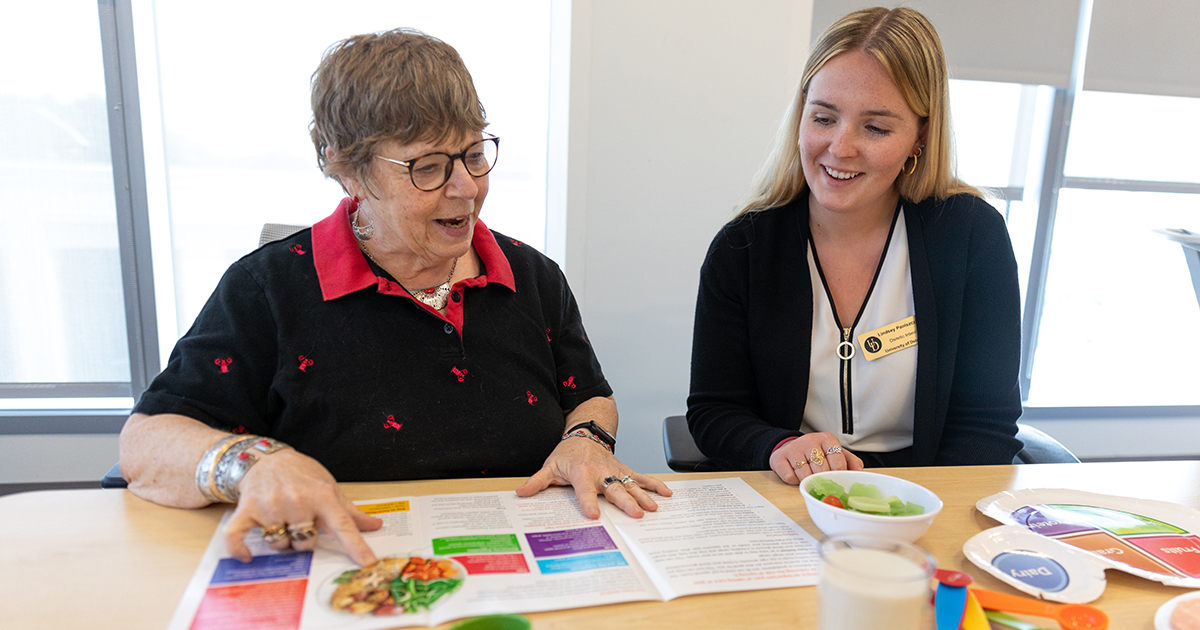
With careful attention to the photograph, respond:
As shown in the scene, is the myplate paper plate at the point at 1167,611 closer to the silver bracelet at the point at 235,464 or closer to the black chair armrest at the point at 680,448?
the black chair armrest at the point at 680,448

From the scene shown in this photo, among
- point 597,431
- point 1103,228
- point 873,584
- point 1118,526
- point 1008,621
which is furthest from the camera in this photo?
point 1103,228

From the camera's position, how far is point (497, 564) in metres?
0.88

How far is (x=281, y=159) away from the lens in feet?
8.77

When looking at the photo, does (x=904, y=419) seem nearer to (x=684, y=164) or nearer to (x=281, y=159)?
(x=684, y=164)

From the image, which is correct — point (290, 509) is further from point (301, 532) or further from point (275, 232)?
point (275, 232)

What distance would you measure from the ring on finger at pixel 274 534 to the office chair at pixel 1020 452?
2.88 ft

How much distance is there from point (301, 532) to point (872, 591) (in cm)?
66

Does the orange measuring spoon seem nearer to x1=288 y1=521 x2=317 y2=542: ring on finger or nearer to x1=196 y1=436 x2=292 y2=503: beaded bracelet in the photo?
x1=288 y1=521 x2=317 y2=542: ring on finger

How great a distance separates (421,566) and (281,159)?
7.33 ft

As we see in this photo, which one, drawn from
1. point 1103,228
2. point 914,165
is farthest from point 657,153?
point 1103,228

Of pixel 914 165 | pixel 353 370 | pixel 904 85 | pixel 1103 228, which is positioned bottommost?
pixel 353 370

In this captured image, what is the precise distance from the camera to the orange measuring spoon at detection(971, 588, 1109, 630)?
0.78m

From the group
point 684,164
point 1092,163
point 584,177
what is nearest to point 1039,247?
point 1092,163

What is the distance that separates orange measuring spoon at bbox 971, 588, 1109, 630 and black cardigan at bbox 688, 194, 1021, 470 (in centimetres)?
63
